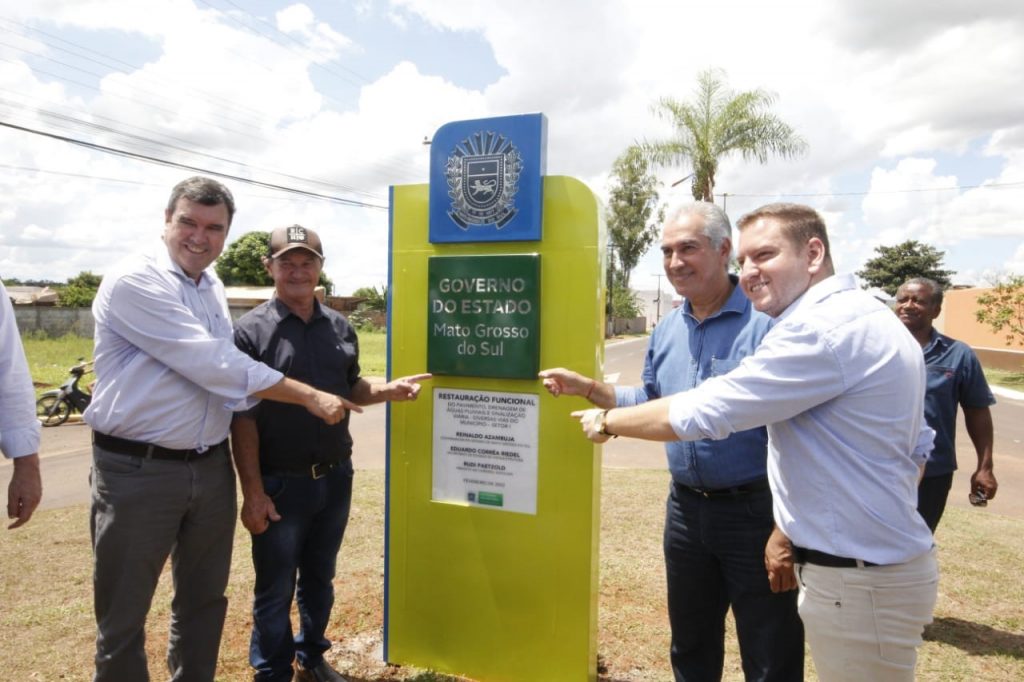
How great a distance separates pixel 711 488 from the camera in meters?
2.62

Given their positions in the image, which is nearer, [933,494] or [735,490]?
[735,490]

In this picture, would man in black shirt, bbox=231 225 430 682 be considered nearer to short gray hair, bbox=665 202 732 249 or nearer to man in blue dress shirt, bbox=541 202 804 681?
man in blue dress shirt, bbox=541 202 804 681

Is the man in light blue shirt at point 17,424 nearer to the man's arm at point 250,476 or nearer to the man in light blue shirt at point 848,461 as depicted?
the man's arm at point 250,476

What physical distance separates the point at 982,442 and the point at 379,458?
6493 millimetres

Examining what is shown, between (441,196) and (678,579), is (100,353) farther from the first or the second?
(678,579)

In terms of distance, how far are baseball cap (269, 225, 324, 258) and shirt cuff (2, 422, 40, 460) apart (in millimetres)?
1191

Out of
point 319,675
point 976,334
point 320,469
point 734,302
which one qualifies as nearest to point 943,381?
point 734,302

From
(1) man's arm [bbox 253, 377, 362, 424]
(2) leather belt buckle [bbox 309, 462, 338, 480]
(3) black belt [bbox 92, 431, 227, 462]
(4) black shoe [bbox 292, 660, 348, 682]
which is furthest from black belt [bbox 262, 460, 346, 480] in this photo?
(4) black shoe [bbox 292, 660, 348, 682]

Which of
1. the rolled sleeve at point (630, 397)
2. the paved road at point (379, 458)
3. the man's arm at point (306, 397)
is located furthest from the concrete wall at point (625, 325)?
the man's arm at point (306, 397)

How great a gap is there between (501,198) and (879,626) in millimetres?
2236

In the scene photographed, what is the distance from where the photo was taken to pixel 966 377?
3.81 metres

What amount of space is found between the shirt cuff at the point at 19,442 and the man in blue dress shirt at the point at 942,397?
435cm

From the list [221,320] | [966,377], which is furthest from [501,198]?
[966,377]

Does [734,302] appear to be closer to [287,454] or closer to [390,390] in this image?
[390,390]
